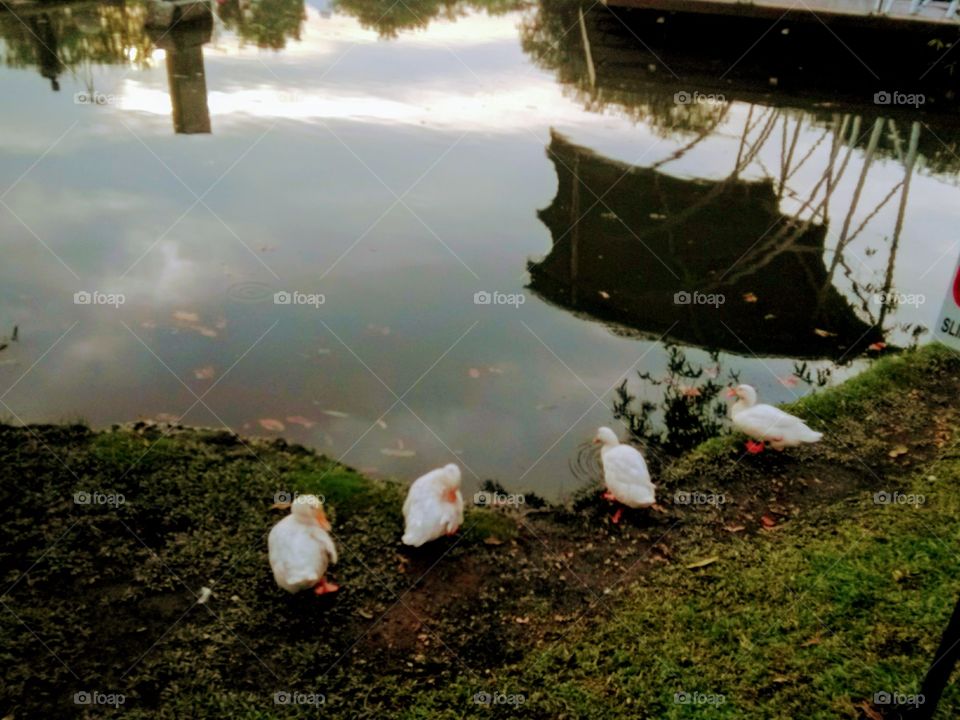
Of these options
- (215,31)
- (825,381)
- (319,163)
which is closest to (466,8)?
(215,31)

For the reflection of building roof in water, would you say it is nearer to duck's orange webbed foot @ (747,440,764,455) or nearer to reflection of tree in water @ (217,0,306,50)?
duck's orange webbed foot @ (747,440,764,455)

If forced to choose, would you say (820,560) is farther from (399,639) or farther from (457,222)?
(457,222)

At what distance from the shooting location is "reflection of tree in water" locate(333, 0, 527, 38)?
18.2 m

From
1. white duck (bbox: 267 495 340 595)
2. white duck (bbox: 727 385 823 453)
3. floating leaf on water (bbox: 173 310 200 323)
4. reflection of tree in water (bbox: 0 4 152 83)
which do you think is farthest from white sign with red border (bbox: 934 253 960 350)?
reflection of tree in water (bbox: 0 4 152 83)

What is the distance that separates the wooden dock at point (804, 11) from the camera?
15305 mm

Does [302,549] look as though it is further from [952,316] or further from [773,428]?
[773,428]

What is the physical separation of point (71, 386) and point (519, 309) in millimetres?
3960

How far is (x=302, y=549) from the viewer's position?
4.08 m

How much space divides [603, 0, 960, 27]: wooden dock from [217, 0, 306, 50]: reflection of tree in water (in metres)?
7.02

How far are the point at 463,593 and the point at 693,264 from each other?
5.43 metres

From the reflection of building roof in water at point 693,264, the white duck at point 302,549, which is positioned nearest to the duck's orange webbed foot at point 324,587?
the white duck at point 302,549

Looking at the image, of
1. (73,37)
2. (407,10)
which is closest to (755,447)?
(73,37)

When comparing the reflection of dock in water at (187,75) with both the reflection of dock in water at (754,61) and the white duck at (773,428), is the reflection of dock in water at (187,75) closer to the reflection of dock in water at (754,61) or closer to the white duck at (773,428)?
the reflection of dock in water at (754,61)

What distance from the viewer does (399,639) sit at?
13.0 feet
